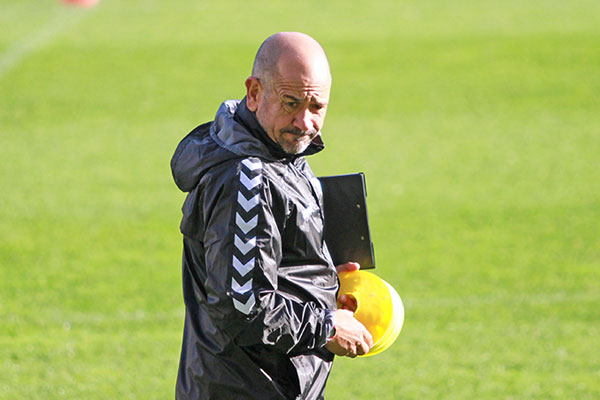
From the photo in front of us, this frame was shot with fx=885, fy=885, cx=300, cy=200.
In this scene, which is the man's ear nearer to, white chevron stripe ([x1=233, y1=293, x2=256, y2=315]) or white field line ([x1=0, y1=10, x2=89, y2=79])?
white chevron stripe ([x1=233, y1=293, x2=256, y2=315])

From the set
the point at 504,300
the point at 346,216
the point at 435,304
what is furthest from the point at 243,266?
the point at 504,300

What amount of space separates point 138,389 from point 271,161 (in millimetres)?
3238

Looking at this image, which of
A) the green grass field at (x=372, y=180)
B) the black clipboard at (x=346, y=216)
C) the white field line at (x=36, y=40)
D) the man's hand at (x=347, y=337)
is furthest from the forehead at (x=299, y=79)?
the white field line at (x=36, y=40)

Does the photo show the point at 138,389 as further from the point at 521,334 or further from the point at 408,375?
the point at 521,334

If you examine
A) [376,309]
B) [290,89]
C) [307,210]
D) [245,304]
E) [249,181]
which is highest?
[290,89]

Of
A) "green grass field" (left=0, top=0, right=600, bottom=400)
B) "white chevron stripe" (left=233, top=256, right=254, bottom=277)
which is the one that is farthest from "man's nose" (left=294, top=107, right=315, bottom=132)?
"green grass field" (left=0, top=0, right=600, bottom=400)

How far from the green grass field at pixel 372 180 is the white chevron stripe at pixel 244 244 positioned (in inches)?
122

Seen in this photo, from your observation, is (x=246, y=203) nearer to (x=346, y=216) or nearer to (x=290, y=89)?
(x=290, y=89)

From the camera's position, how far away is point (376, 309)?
10.7 ft

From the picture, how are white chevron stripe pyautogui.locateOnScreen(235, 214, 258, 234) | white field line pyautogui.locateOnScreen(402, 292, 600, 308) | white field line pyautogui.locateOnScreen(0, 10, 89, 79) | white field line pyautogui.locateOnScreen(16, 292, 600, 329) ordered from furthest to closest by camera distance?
white field line pyautogui.locateOnScreen(0, 10, 89, 79), white field line pyautogui.locateOnScreen(402, 292, 600, 308), white field line pyautogui.locateOnScreen(16, 292, 600, 329), white chevron stripe pyautogui.locateOnScreen(235, 214, 258, 234)

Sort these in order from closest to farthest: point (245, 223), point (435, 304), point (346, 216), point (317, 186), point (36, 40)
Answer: point (245, 223) → point (317, 186) → point (346, 216) → point (435, 304) → point (36, 40)

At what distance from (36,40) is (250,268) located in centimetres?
1657

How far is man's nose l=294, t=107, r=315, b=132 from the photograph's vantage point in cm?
290

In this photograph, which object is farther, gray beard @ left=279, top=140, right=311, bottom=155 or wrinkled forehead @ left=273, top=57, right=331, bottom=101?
gray beard @ left=279, top=140, right=311, bottom=155
